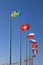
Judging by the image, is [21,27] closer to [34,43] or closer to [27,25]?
[27,25]

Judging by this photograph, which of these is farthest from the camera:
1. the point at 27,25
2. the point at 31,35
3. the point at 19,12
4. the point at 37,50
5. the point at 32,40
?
the point at 37,50

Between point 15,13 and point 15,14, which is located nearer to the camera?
point 15,14

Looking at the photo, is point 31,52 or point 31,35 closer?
point 31,35

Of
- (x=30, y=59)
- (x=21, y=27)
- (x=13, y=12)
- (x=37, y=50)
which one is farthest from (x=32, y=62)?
(x=13, y=12)

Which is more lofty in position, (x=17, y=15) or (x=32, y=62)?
(x=17, y=15)

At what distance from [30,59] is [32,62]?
71 cm

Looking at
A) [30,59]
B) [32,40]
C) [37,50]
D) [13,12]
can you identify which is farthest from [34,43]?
[13,12]

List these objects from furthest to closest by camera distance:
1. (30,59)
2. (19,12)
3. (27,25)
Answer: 1. (30,59)
2. (27,25)
3. (19,12)

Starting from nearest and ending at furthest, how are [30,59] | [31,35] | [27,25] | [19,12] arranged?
1. [19,12]
2. [27,25]
3. [31,35]
4. [30,59]

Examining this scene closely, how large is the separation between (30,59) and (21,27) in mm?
18026

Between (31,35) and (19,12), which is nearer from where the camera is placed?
(19,12)

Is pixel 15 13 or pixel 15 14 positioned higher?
pixel 15 13

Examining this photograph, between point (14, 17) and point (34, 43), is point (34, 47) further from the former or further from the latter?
point (14, 17)

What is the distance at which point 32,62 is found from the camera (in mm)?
57562
